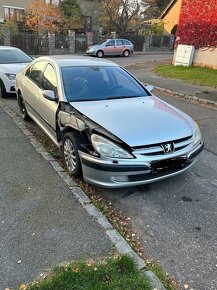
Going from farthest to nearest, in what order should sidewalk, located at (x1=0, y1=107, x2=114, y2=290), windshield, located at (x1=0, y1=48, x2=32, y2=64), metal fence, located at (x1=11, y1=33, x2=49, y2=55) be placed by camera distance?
1. metal fence, located at (x1=11, y1=33, x2=49, y2=55)
2. windshield, located at (x1=0, y1=48, x2=32, y2=64)
3. sidewalk, located at (x1=0, y1=107, x2=114, y2=290)

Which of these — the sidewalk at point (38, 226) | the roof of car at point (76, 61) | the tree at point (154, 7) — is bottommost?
the sidewalk at point (38, 226)

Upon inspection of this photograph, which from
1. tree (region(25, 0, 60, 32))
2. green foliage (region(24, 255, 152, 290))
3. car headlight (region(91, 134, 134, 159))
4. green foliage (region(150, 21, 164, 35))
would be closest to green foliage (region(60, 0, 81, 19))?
tree (region(25, 0, 60, 32))

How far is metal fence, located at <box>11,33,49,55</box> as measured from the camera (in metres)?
24.0

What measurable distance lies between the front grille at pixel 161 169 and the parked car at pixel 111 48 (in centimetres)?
2253

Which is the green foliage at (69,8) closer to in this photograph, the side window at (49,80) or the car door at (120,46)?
the car door at (120,46)

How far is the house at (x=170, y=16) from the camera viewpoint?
33.8 m

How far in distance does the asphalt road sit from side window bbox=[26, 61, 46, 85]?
2.81m

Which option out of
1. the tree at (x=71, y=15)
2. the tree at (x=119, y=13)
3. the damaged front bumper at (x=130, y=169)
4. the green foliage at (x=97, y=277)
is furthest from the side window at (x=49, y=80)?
the tree at (x=119, y=13)

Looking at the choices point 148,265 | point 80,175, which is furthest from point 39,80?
point 148,265

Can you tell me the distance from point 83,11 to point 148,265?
35.8 meters

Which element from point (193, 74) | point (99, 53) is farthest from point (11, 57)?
point (99, 53)

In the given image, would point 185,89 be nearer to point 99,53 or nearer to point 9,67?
point 9,67

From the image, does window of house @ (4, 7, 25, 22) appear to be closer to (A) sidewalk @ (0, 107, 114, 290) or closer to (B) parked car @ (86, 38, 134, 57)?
(B) parked car @ (86, 38, 134, 57)

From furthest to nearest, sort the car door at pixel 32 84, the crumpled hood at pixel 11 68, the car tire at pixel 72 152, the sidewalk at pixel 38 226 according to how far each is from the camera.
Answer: the crumpled hood at pixel 11 68
the car door at pixel 32 84
the car tire at pixel 72 152
the sidewalk at pixel 38 226
